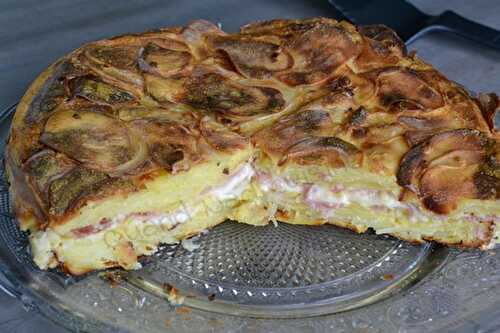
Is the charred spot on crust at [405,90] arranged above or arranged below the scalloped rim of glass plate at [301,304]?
above

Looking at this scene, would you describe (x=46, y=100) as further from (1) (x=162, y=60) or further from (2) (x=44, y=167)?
(1) (x=162, y=60)

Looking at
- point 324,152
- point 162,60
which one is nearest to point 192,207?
point 324,152

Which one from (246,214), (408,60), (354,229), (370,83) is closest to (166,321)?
(246,214)

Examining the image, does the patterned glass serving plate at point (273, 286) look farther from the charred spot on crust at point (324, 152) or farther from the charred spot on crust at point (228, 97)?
the charred spot on crust at point (228, 97)

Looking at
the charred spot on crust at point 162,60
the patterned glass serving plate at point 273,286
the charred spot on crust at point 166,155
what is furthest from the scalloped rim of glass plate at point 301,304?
the charred spot on crust at point 162,60

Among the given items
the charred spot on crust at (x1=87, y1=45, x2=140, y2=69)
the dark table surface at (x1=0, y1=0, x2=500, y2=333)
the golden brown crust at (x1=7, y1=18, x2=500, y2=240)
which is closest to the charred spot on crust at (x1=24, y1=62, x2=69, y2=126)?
the golden brown crust at (x1=7, y1=18, x2=500, y2=240)

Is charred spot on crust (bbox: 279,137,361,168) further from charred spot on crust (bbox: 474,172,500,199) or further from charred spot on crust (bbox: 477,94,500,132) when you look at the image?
charred spot on crust (bbox: 477,94,500,132)
